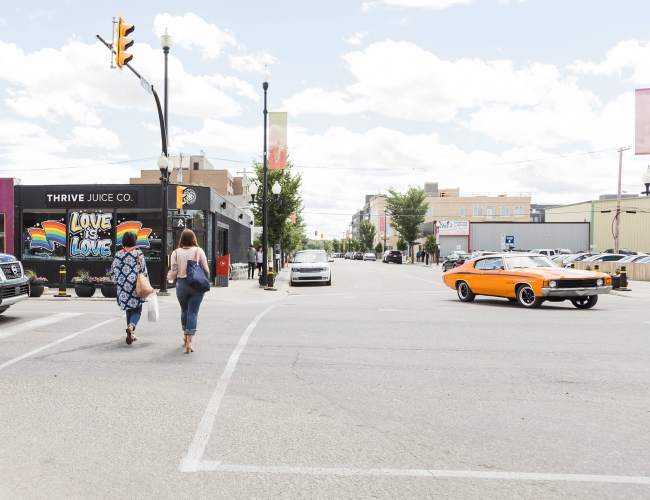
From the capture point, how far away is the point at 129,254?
8.98 meters

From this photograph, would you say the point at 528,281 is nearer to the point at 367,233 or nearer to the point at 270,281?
the point at 270,281

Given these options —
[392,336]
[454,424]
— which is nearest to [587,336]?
[392,336]

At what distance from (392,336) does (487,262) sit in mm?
7592

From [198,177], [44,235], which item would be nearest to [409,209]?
[198,177]

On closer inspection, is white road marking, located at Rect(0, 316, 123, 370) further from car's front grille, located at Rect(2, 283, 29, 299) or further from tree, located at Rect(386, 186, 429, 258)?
tree, located at Rect(386, 186, 429, 258)

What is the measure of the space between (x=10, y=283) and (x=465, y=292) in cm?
1171

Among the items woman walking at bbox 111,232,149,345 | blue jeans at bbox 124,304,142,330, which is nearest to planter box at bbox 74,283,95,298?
woman walking at bbox 111,232,149,345

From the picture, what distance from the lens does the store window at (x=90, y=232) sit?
79.0ft

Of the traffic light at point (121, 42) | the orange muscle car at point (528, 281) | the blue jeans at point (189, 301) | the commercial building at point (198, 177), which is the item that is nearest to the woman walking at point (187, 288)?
the blue jeans at point (189, 301)

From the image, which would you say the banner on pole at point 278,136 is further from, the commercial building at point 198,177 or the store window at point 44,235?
the commercial building at point 198,177

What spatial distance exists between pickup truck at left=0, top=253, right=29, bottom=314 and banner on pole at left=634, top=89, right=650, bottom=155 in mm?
19486

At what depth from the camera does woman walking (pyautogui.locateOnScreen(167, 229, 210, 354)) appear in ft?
26.6

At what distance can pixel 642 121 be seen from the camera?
66.8 feet

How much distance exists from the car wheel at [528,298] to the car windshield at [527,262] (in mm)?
765
